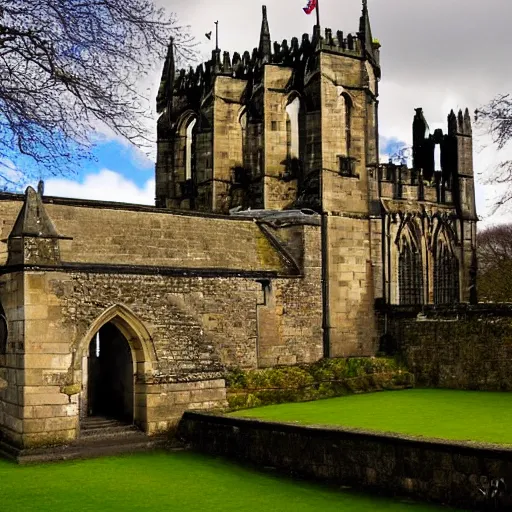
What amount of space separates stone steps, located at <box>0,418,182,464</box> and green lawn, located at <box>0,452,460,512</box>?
31cm

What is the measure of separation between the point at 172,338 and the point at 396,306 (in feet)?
30.5

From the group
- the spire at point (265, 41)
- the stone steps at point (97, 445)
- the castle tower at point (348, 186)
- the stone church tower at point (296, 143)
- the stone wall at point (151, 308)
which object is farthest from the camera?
the spire at point (265, 41)

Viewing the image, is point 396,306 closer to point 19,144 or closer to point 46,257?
point 46,257

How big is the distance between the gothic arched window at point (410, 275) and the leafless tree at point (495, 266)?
1328cm

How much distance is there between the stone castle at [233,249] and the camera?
1563cm

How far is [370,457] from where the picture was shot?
39.2ft

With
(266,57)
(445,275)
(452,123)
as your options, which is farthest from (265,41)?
(445,275)

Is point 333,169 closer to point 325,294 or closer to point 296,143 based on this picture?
point 296,143

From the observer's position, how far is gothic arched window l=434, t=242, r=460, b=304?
2911 cm

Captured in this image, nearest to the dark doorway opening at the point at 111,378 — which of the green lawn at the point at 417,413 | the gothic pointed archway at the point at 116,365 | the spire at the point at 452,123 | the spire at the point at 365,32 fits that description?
the gothic pointed archway at the point at 116,365

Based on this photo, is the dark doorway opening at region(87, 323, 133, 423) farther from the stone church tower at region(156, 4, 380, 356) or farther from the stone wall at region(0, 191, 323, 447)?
the stone church tower at region(156, 4, 380, 356)

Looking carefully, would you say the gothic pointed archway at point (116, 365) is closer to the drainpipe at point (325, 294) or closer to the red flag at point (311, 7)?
the drainpipe at point (325, 294)

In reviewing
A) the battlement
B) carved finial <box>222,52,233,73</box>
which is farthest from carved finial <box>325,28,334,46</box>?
carved finial <box>222,52,233,73</box>

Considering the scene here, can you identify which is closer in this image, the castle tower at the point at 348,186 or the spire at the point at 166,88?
the castle tower at the point at 348,186
